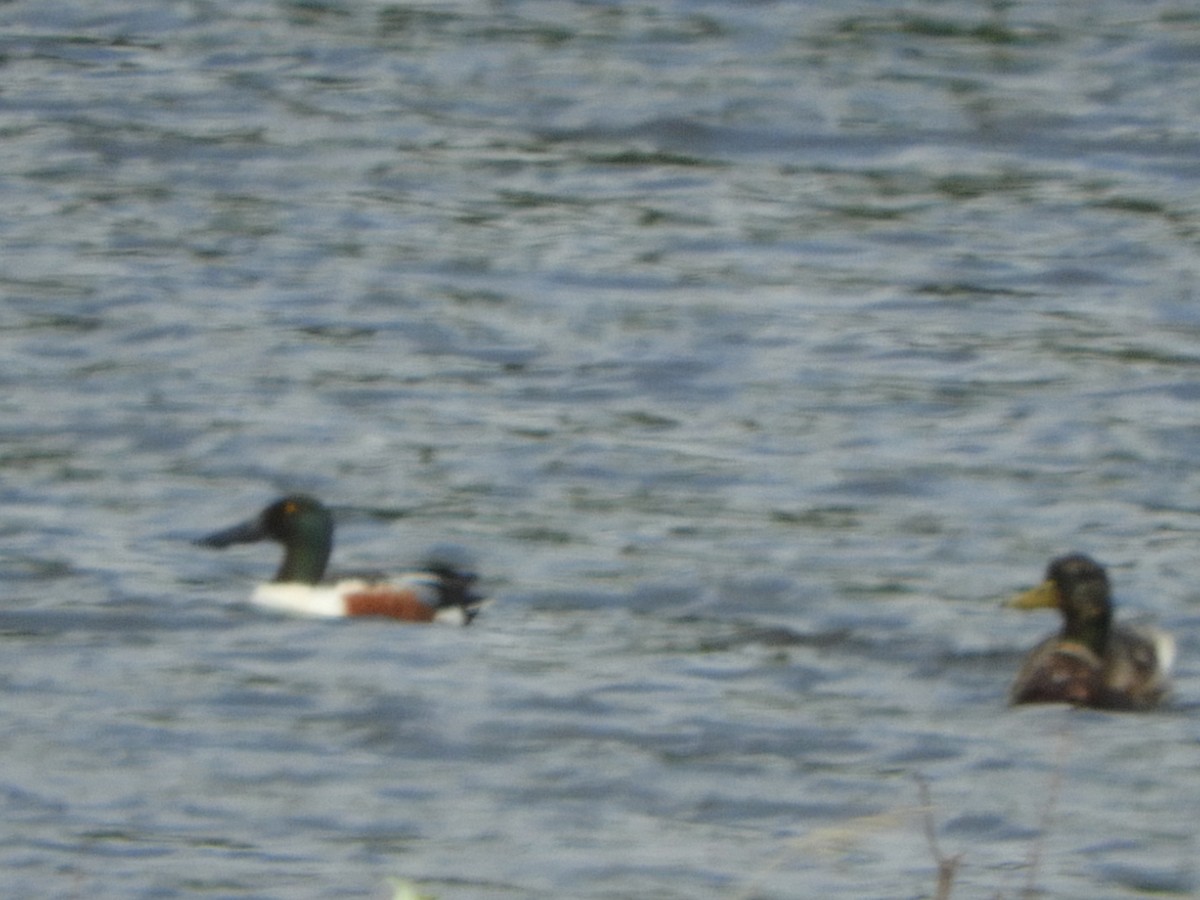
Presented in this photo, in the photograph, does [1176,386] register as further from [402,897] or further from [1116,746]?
[402,897]

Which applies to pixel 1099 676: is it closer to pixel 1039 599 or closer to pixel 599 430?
pixel 1039 599

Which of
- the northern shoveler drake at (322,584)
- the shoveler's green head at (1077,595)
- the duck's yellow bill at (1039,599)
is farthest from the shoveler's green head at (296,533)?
the shoveler's green head at (1077,595)

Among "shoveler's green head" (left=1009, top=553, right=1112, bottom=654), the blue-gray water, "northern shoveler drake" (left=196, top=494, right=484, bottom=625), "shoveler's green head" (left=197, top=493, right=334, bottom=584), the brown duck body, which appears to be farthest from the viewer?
"shoveler's green head" (left=197, top=493, right=334, bottom=584)

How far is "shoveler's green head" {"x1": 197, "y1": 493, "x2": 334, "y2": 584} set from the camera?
13.1 meters

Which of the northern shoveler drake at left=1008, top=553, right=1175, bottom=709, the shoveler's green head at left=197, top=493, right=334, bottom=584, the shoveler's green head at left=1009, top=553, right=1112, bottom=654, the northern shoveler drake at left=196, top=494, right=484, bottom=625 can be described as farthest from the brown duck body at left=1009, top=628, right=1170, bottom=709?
the shoveler's green head at left=197, top=493, right=334, bottom=584

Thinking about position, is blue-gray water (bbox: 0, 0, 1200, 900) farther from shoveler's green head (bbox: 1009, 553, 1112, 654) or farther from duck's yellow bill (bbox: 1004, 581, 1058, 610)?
shoveler's green head (bbox: 1009, 553, 1112, 654)

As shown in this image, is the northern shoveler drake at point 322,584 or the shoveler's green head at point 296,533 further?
the shoveler's green head at point 296,533

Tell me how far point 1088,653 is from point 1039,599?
357 mm

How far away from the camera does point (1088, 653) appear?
11719mm

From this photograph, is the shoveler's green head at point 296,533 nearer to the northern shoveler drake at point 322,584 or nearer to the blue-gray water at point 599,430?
the northern shoveler drake at point 322,584

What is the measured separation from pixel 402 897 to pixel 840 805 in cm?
466

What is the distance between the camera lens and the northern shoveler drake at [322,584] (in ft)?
41.1

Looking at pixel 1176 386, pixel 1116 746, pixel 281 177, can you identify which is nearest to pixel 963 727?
pixel 1116 746

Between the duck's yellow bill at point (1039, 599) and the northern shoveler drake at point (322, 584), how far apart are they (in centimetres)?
203
